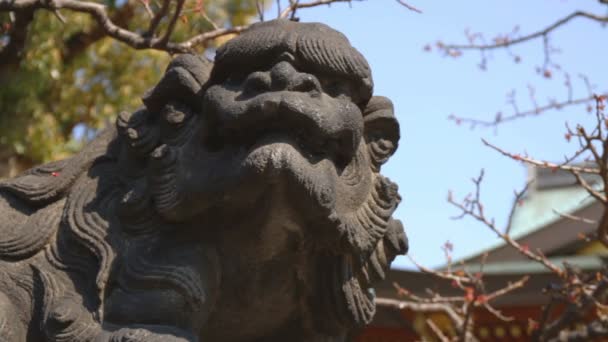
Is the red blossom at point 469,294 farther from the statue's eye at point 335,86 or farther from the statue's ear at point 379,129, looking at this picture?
the statue's eye at point 335,86

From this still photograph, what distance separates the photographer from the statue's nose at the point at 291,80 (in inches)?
80.8

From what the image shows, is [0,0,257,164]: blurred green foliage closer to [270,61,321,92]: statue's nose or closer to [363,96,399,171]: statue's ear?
[363,96,399,171]: statue's ear

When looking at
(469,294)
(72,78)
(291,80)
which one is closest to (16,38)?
(469,294)

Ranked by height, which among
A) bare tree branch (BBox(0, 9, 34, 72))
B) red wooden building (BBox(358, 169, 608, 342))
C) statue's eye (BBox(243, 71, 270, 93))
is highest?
bare tree branch (BBox(0, 9, 34, 72))

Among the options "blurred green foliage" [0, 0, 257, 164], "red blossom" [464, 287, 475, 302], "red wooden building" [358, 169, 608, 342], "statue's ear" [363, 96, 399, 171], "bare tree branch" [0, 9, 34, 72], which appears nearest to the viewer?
"statue's ear" [363, 96, 399, 171]

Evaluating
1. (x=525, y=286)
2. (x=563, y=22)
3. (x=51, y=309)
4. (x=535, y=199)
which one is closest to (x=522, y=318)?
(x=525, y=286)

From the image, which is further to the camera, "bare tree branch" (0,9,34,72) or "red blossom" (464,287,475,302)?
"red blossom" (464,287,475,302)

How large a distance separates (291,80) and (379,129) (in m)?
0.34

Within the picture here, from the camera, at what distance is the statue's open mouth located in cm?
201

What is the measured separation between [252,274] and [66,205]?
0.47 metres

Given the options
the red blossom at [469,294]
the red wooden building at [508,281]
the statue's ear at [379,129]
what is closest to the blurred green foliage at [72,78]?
the red wooden building at [508,281]

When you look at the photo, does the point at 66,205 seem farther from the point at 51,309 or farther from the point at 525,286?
the point at 525,286

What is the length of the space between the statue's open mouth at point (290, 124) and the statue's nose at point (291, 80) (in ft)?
0.07

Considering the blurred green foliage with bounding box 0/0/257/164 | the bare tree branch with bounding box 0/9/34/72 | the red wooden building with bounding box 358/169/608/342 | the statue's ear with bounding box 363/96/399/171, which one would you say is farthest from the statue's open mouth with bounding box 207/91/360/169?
the blurred green foliage with bounding box 0/0/257/164
